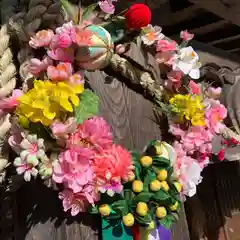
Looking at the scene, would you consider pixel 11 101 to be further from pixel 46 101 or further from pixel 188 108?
pixel 188 108

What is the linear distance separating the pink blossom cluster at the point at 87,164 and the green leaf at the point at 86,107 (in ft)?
0.04

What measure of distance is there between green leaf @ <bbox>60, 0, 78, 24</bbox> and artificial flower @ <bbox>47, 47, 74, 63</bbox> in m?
0.08

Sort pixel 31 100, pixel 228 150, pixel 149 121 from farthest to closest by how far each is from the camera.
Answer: pixel 228 150 < pixel 149 121 < pixel 31 100

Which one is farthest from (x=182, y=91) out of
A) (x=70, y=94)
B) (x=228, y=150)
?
(x=70, y=94)

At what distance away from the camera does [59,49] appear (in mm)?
1021

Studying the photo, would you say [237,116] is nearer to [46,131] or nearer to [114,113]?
[114,113]

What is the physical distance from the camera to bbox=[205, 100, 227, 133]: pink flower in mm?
1335

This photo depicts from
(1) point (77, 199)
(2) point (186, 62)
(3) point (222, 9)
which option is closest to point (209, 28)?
(3) point (222, 9)

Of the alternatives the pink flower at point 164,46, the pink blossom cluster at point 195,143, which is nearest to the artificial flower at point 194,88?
the pink blossom cluster at point 195,143

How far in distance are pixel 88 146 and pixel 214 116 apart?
444 millimetres

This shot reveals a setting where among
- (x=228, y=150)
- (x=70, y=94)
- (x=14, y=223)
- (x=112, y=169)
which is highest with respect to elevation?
(x=70, y=94)

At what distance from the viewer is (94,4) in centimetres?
110

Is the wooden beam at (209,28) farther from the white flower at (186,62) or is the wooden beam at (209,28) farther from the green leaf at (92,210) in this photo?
the green leaf at (92,210)

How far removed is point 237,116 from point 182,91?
312 millimetres
